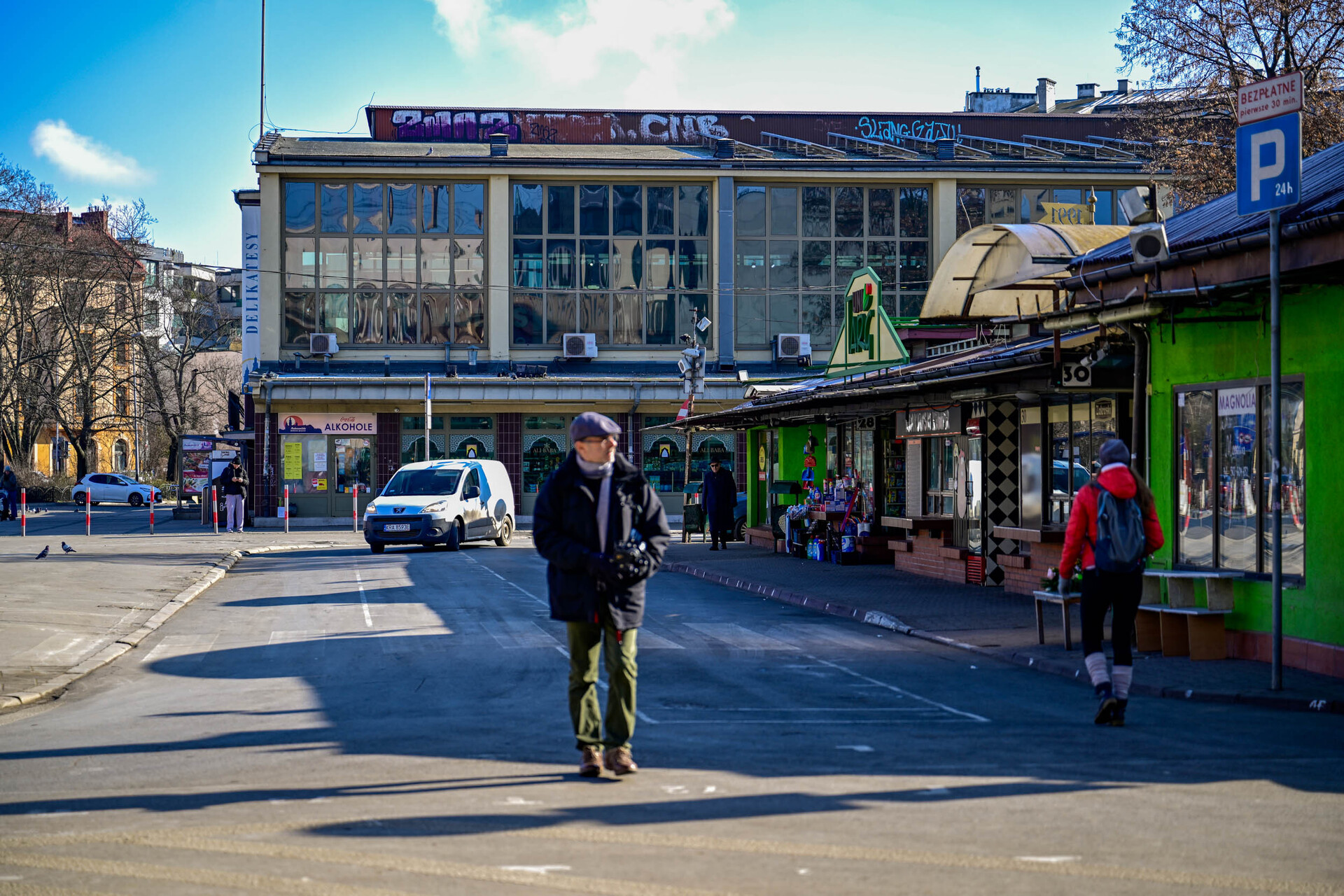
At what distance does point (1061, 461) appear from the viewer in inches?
698

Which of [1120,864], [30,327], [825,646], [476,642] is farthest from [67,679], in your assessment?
[30,327]

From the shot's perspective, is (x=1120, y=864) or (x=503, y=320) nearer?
(x=1120, y=864)

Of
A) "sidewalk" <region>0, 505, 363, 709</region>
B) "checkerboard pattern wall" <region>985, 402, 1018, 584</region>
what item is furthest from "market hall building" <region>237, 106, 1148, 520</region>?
"checkerboard pattern wall" <region>985, 402, 1018, 584</region>

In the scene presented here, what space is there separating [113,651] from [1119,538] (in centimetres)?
929

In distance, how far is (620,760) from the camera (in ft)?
22.7

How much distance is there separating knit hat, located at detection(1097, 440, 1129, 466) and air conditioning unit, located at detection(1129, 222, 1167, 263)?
355 centimetres

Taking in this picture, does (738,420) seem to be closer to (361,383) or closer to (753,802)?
(361,383)

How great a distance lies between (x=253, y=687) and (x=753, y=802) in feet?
18.2

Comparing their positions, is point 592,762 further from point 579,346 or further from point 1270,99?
point 579,346

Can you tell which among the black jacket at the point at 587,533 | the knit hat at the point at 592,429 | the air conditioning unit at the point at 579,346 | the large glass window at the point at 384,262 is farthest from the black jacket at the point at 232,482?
the knit hat at the point at 592,429

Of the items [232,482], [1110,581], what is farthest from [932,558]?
[232,482]

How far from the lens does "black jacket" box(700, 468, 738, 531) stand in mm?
28953

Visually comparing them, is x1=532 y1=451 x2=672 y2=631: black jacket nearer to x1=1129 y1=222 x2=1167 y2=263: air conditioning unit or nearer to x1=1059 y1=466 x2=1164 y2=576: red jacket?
x1=1059 y1=466 x2=1164 y2=576: red jacket

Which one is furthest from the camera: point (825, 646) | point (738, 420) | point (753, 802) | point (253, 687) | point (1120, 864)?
point (738, 420)
